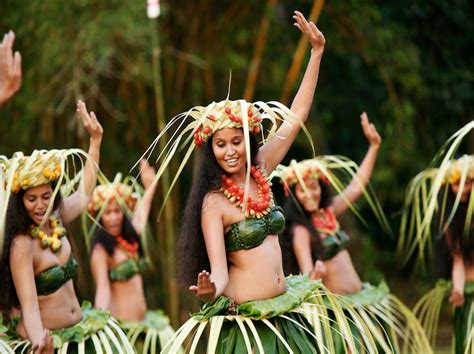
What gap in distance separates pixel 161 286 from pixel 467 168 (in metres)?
4.24

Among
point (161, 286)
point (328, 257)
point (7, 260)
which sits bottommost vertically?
point (161, 286)

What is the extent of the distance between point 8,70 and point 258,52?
4.58 meters

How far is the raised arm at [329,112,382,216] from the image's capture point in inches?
191

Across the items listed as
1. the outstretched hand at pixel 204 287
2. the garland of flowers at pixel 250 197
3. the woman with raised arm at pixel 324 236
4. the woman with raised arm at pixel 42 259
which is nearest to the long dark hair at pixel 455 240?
the woman with raised arm at pixel 324 236

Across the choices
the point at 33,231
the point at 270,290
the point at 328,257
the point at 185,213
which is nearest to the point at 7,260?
the point at 33,231

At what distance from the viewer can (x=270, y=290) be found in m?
3.34

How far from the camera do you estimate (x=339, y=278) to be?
487 centimetres

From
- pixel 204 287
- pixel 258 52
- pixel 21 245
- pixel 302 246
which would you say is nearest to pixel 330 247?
pixel 302 246

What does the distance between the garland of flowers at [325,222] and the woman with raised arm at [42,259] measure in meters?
1.31

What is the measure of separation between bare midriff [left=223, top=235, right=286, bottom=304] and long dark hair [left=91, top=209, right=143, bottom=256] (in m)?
1.89

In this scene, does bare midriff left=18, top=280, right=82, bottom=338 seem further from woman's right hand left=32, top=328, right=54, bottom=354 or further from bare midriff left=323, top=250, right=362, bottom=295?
bare midriff left=323, top=250, right=362, bottom=295

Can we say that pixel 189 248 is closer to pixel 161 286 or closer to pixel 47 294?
pixel 47 294

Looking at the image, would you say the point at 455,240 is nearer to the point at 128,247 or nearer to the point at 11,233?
the point at 128,247

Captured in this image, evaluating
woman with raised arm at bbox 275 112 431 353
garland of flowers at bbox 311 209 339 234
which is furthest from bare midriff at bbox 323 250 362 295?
garland of flowers at bbox 311 209 339 234
